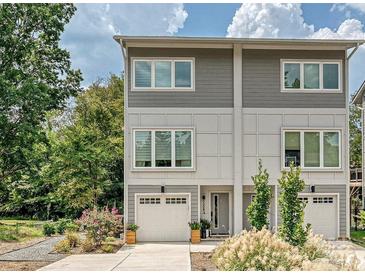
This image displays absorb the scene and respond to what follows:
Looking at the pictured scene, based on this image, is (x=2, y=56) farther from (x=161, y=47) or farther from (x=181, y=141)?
(x=181, y=141)

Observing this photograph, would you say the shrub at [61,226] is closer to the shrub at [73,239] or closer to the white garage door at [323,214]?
the shrub at [73,239]

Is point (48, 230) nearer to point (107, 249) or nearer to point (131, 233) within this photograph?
point (131, 233)

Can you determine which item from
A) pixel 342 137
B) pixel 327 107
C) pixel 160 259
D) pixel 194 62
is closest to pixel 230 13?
pixel 194 62

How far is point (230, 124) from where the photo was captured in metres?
16.8

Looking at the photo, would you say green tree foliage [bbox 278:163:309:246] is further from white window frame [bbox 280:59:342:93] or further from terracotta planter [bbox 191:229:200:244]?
white window frame [bbox 280:59:342:93]

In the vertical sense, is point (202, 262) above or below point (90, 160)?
below

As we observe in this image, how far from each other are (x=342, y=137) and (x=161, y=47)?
823cm

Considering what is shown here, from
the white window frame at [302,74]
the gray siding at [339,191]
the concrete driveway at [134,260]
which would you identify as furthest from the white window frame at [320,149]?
the concrete driveway at [134,260]

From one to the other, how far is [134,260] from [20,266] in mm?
3159

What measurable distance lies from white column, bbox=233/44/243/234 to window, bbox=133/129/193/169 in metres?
1.87

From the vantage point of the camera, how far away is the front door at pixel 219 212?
696 inches

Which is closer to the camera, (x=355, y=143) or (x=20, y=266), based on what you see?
(x=20, y=266)

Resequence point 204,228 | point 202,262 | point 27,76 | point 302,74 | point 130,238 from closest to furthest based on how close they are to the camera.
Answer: point 202,262
point 130,238
point 27,76
point 204,228
point 302,74

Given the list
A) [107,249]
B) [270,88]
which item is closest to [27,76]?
[107,249]
